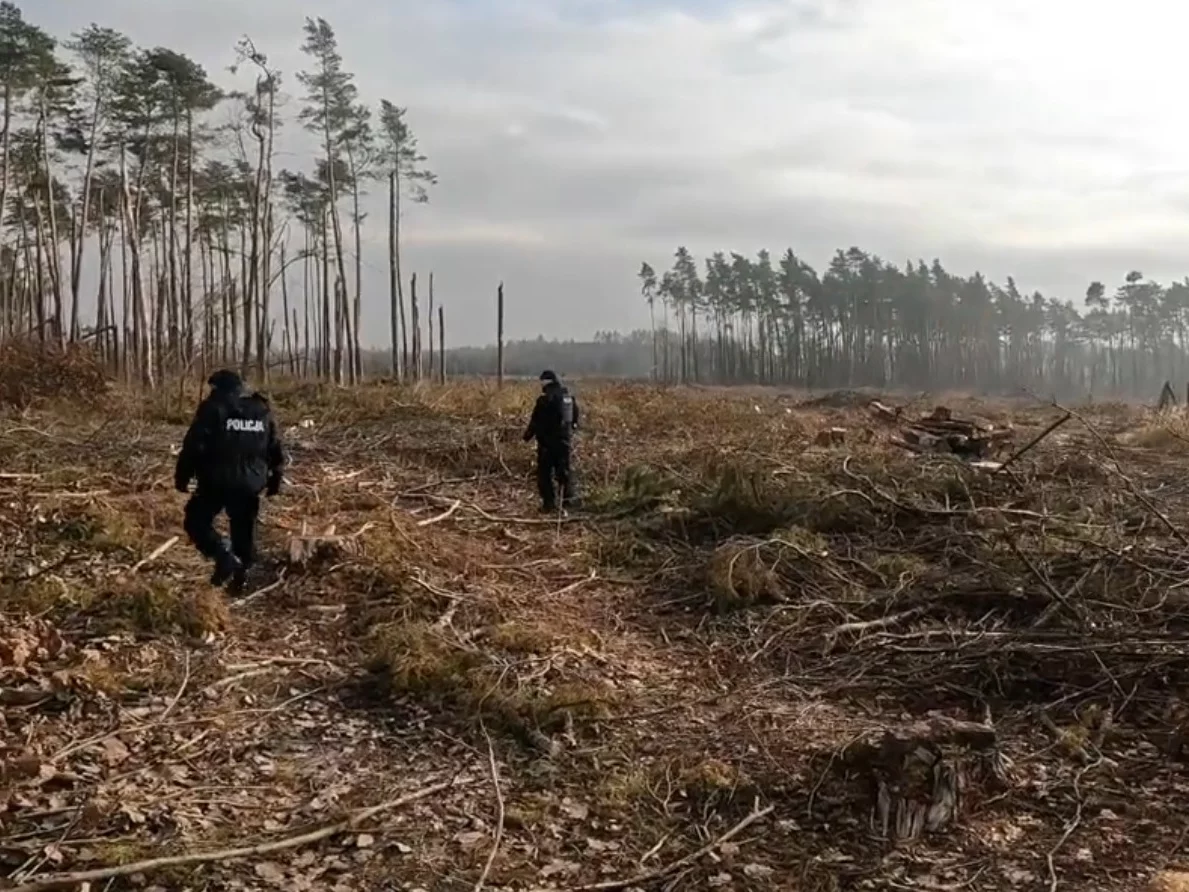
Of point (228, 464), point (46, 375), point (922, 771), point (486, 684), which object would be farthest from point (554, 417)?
point (46, 375)

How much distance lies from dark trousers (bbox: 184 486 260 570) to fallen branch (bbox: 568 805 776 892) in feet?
12.9

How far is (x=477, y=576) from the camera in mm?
8016

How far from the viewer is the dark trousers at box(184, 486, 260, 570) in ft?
22.5

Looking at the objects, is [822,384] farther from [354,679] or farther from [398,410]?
[354,679]

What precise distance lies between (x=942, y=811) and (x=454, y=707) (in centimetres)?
255

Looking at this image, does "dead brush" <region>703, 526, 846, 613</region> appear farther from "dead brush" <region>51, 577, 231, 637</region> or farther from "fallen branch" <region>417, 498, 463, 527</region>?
"dead brush" <region>51, 577, 231, 637</region>

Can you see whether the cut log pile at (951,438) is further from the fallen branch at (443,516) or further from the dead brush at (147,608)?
the dead brush at (147,608)

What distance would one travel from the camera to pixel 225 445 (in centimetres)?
670

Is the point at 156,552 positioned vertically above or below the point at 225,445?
below

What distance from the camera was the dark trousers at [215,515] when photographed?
6.84 metres

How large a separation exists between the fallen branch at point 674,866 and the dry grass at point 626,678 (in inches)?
2.4

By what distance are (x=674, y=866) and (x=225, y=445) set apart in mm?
4106

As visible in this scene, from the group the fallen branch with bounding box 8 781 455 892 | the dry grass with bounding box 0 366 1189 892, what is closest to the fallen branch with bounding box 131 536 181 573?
the dry grass with bounding box 0 366 1189 892

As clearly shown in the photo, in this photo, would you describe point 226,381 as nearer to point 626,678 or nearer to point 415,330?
point 626,678
